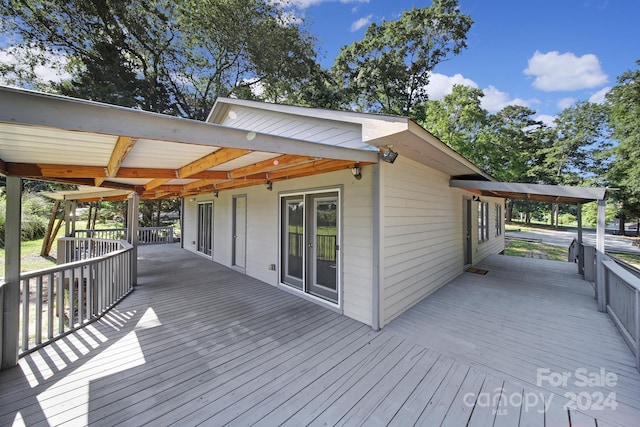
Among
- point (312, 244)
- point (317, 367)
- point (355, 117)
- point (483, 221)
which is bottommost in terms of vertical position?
point (317, 367)

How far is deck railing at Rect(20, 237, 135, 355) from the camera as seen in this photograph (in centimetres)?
285

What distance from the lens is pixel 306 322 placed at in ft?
12.1

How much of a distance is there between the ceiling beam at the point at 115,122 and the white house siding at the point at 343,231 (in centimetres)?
164

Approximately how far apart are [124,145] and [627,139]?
79.4 feet

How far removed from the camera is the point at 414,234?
4426 millimetres

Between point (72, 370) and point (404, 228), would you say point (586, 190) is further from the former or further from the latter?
point (72, 370)

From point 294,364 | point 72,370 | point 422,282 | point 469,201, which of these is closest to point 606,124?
point 469,201

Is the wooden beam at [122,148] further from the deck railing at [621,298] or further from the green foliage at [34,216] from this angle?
the green foliage at [34,216]

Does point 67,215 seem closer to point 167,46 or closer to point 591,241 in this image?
point 167,46

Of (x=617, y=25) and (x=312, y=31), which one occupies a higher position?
(x=312, y=31)

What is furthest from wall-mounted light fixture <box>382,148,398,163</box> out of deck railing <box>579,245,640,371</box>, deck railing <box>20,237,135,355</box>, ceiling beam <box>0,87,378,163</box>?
deck railing <box>20,237,135,355</box>

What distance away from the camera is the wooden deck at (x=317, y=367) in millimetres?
Result: 2029

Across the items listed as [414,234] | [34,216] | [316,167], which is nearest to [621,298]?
[414,234]

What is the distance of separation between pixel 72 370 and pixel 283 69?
14.4 m
